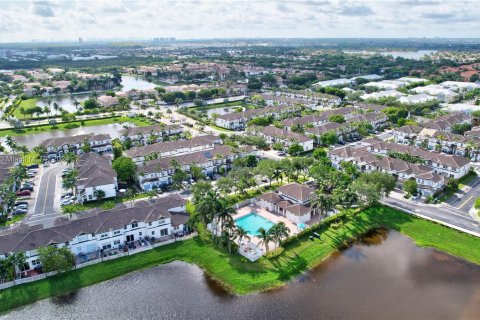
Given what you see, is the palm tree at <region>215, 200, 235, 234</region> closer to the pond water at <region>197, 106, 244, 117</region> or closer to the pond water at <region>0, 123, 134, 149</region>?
the pond water at <region>0, 123, 134, 149</region>

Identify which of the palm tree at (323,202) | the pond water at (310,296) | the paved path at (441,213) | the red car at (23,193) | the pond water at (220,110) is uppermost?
the palm tree at (323,202)

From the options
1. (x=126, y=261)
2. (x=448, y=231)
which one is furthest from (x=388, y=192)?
(x=126, y=261)

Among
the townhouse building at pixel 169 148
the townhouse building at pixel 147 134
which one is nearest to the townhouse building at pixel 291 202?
the townhouse building at pixel 169 148

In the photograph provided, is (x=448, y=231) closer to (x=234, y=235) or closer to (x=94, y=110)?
(x=234, y=235)

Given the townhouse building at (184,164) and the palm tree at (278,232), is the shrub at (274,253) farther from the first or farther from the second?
Result: the townhouse building at (184,164)

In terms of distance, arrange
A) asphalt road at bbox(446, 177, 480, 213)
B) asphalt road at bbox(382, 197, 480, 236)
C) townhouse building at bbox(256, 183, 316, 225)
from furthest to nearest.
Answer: asphalt road at bbox(446, 177, 480, 213)
townhouse building at bbox(256, 183, 316, 225)
asphalt road at bbox(382, 197, 480, 236)

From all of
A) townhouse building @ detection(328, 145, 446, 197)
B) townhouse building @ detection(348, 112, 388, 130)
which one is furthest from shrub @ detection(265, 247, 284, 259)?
townhouse building @ detection(348, 112, 388, 130)

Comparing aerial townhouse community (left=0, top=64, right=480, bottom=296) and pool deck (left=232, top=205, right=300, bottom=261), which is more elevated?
aerial townhouse community (left=0, top=64, right=480, bottom=296)
